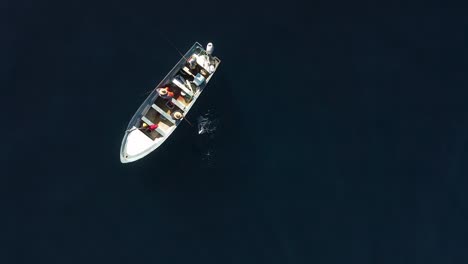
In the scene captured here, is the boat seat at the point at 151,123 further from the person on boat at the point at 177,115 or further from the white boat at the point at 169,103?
the person on boat at the point at 177,115

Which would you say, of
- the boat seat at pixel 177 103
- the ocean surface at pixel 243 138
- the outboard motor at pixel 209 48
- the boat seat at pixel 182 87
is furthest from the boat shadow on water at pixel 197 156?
the outboard motor at pixel 209 48

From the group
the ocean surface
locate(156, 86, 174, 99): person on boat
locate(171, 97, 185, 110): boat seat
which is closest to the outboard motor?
the ocean surface

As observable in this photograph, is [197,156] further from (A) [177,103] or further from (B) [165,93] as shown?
(B) [165,93]

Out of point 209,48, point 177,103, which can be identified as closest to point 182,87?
point 177,103

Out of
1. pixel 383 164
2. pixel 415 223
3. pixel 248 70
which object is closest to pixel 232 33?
pixel 248 70

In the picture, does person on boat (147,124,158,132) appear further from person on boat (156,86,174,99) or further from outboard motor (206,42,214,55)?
outboard motor (206,42,214,55)
